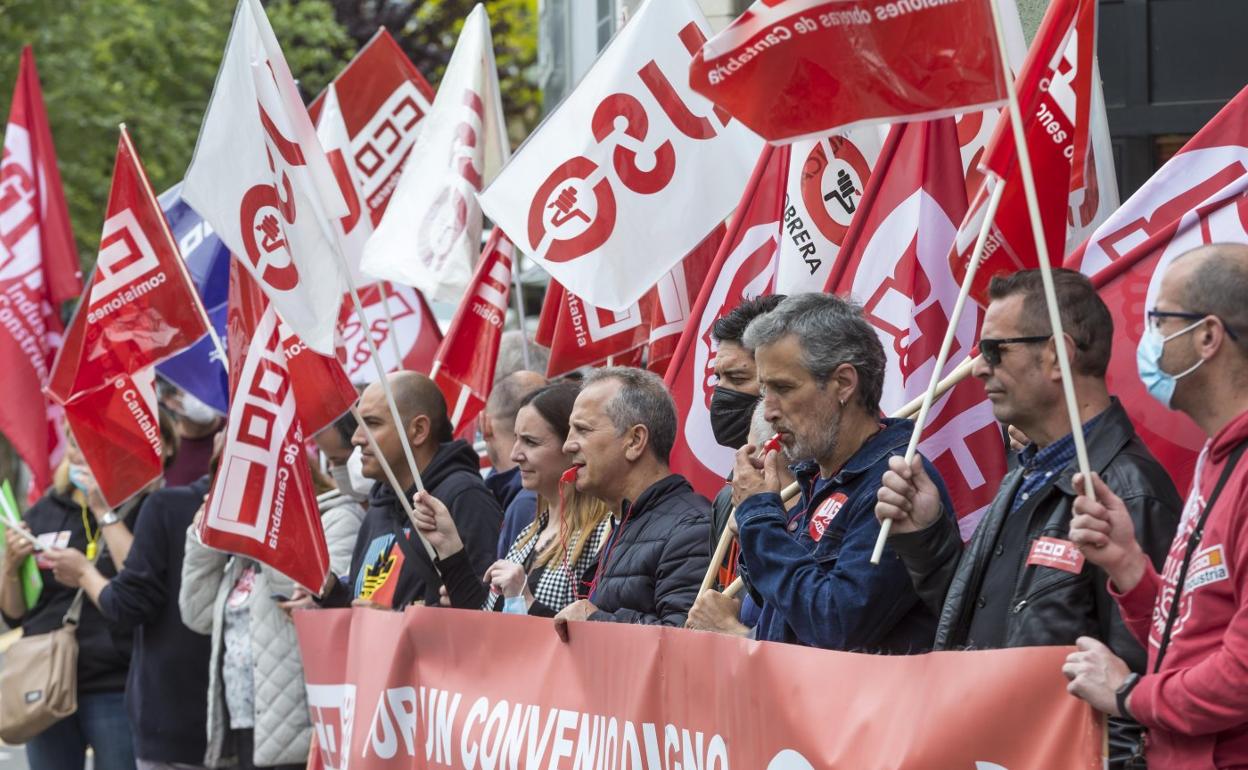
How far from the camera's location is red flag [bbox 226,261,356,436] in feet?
23.4

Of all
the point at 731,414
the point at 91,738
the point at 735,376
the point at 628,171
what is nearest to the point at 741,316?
the point at 735,376

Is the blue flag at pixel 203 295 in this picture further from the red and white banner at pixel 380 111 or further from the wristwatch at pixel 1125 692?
the wristwatch at pixel 1125 692

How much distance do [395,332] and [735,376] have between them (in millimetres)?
4975

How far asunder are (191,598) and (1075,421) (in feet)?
16.8

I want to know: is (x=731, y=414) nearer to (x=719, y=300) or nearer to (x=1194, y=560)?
(x=719, y=300)

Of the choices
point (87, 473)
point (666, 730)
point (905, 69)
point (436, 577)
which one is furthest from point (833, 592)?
point (87, 473)

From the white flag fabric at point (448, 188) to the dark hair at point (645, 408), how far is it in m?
2.60

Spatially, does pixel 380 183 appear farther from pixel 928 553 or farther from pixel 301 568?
pixel 928 553

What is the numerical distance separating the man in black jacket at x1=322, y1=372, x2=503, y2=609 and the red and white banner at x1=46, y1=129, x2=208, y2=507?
1516mm

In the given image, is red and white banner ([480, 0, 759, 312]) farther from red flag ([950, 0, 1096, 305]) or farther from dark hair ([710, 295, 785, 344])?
red flag ([950, 0, 1096, 305])

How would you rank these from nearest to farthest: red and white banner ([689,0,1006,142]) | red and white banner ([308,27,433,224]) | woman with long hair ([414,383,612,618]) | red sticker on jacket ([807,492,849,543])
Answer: red and white banner ([689,0,1006,142]) → red sticker on jacket ([807,492,849,543]) → woman with long hair ([414,383,612,618]) → red and white banner ([308,27,433,224])

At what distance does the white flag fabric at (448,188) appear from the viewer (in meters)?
8.77

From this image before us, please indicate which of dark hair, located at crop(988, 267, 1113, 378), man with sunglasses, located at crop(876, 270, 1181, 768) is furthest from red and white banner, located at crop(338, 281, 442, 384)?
dark hair, located at crop(988, 267, 1113, 378)

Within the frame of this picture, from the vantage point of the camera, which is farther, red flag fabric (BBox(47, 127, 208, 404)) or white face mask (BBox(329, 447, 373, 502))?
red flag fabric (BBox(47, 127, 208, 404))
